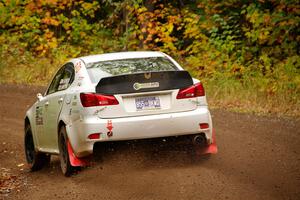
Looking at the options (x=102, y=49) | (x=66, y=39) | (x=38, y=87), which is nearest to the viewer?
(x=38, y=87)

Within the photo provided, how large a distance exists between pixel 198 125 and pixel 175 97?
18.0 inches

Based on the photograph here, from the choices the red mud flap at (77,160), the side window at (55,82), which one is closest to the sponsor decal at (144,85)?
the red mud flap at (77,160)

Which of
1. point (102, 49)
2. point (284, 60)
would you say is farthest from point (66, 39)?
point (284, 60)

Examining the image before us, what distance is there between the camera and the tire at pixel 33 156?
36.1 feet

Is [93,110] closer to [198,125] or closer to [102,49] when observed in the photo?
[198,125]

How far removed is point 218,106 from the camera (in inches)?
651

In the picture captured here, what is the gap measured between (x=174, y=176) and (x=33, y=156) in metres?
3.53

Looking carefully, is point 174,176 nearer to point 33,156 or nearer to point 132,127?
point 132,127

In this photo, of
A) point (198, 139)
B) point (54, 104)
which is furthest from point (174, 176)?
point (54, 104)

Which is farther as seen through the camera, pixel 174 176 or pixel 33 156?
pixel 33 156

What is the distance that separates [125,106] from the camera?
8367mm

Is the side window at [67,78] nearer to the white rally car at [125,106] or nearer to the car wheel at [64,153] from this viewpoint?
the white rally car at [125,106]

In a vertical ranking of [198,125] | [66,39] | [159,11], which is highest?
[198,125]

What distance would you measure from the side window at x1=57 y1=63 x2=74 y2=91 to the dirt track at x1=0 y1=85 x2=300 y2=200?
4.05 ft
